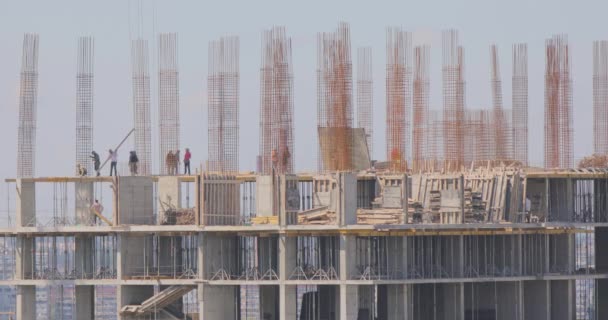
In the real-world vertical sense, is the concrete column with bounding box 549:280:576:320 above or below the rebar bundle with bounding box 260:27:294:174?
below

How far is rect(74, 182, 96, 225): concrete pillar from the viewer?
72250mm

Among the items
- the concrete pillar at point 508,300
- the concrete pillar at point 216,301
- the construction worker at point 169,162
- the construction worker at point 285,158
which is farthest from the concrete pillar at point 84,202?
the concrete pillar at point 508,300

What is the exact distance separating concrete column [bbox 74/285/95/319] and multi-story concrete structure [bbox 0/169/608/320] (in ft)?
0.13

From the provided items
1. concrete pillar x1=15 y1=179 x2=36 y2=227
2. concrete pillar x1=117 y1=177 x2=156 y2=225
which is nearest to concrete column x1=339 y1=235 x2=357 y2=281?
concrete pillar x1=117 y1=177 x2=156 y2=225

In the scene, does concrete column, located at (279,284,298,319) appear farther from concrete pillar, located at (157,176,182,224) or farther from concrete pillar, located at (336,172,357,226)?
concrete pillar, located at (157,176,182,224)

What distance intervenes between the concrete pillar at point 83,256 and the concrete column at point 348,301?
10902 millimetres

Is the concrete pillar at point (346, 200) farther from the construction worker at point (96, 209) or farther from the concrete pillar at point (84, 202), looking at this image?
the concrete pillar at point (84, 202)

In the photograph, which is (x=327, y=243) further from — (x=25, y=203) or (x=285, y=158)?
(x=25, y=203)

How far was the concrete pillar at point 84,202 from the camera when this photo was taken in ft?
237

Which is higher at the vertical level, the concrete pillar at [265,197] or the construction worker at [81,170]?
the construction worker at [81,170]

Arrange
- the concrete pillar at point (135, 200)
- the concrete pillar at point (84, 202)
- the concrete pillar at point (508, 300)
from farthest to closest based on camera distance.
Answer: the concrete pillar at point (84, 202), the concrete pillar at point (508, 300), the concrete pillar at point (135, 200)

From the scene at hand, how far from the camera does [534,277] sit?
236 ft

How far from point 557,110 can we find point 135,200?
17634 millimetres

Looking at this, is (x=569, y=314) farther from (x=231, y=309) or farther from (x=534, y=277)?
(x=231, y=309)
